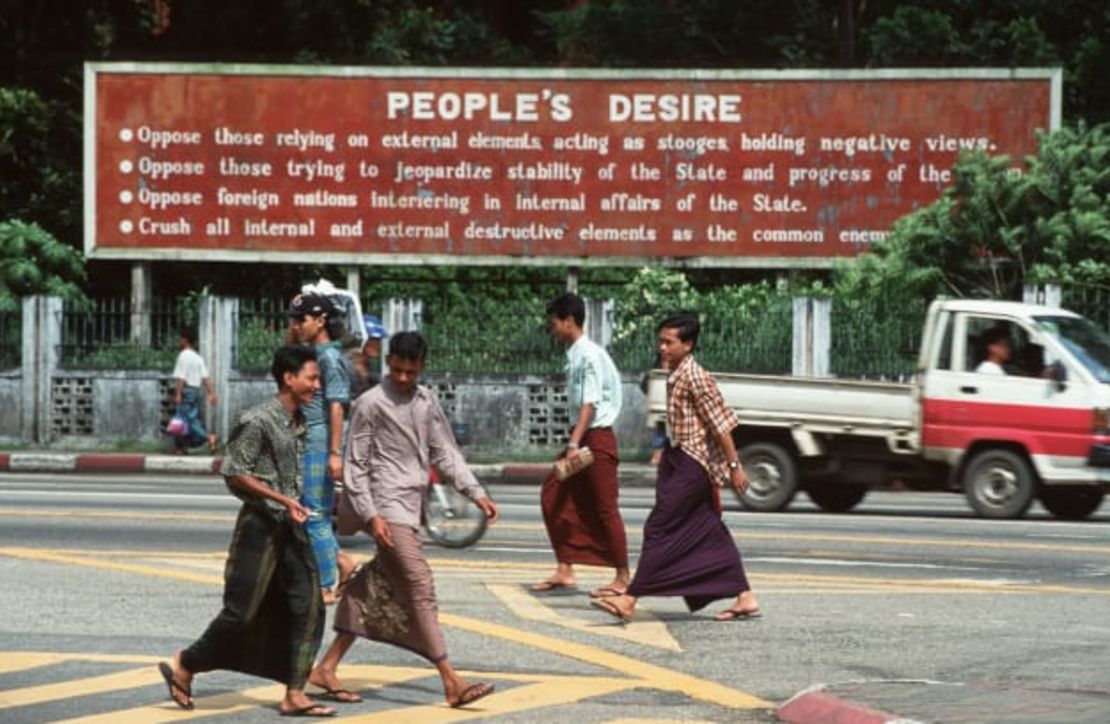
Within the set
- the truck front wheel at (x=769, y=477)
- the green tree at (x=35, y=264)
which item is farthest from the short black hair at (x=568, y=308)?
the green tree at (x=35, y=264)

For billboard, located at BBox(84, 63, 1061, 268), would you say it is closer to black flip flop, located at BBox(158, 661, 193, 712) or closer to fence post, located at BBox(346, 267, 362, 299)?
fence post, located at BBox(346, 267, 362, 299)

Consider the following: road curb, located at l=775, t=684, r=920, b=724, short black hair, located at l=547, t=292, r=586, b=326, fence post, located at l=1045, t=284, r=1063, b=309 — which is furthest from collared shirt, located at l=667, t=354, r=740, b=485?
fence post, located at l=1045, t=284, r=1063, b=309

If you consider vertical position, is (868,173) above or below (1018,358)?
above

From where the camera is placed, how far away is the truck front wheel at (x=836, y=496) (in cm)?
2277

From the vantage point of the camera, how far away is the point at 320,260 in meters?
33.8

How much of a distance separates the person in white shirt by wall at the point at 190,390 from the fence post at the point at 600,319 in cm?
468

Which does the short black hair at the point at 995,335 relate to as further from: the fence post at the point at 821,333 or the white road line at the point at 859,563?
the fence post at the point at 821,333

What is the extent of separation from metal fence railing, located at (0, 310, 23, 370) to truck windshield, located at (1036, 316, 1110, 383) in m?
15.0

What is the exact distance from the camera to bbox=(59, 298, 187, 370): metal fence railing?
3198cm

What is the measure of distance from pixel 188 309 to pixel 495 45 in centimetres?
1181

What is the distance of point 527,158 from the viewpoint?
3362 cm

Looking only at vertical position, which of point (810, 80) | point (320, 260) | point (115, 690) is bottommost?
point (115, 690)

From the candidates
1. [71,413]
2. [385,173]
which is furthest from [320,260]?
[71,413]

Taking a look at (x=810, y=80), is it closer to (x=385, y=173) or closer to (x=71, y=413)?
(x=385, y=173)
